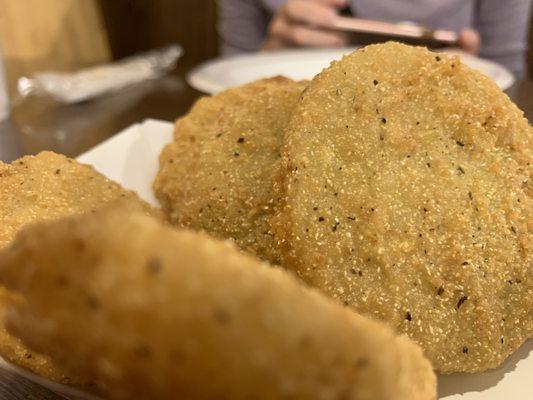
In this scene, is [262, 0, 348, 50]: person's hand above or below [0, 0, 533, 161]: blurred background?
above

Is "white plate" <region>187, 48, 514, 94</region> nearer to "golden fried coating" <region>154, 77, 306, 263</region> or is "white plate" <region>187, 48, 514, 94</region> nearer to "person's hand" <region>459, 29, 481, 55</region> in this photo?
"person's hand" <region>459, 29, 481, 55</region>

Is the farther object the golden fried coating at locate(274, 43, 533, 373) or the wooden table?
the wooden table

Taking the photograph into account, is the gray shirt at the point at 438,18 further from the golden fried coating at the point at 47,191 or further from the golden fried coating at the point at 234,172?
the golden fried coating at the point at 47,191

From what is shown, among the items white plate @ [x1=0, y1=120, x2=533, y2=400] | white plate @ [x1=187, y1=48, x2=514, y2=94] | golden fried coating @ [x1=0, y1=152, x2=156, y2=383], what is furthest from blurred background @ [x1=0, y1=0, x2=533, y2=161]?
golden fried coating @ [x1=0, y1=152, x2=156, y2=383]

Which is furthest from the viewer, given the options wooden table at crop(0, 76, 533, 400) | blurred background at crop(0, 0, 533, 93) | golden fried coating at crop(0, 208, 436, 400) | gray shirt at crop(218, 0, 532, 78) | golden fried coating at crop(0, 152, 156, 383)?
blurred background at crop(0, 0, 533, 93)

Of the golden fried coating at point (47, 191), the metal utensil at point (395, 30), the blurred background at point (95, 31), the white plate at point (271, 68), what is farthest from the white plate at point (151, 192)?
Answer: the blurred background at point (95, 31)

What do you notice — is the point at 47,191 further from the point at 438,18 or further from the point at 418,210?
the point at 438,18

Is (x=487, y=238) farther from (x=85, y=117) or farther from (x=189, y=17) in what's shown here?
(x=189, y=17)
